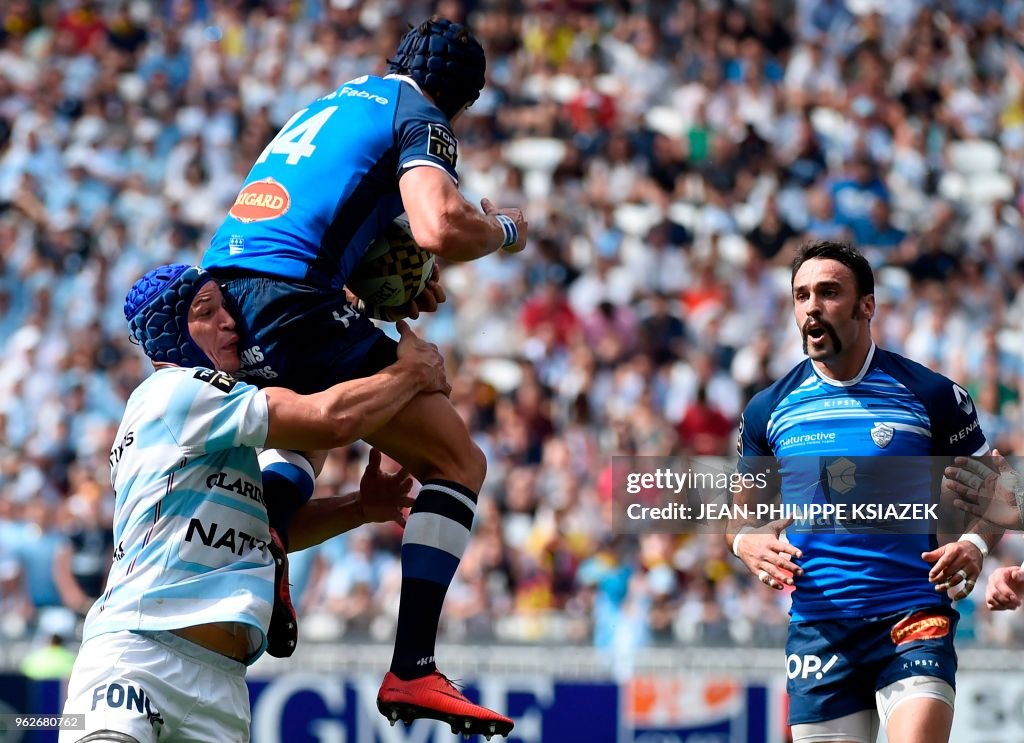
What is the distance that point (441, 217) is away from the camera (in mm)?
5492

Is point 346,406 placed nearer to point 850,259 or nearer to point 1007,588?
point 850,259

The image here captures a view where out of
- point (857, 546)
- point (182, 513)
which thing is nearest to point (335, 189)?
point (182, 513)

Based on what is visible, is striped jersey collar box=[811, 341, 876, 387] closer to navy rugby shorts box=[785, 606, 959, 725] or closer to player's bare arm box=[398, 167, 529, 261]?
navy rugby shorts box=[785, 606, 959, 725]

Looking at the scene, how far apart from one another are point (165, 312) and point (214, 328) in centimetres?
22

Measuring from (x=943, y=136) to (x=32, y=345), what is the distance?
984 centimetres

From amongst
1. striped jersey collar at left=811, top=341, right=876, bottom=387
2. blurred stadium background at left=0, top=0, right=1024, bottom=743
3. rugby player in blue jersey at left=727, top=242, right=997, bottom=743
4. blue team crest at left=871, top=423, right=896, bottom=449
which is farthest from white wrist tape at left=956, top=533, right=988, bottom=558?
blurred stadium background at left=0, top=0, right=1024, bottom=743

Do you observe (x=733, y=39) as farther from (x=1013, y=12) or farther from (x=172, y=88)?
(x=172, y=88)

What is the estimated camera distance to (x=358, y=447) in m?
14.2

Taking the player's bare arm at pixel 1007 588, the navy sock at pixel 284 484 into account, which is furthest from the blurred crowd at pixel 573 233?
the navy sock at pixel 284 484

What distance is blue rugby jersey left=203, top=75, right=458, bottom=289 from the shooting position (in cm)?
568

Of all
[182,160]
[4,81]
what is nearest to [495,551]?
[182,160]

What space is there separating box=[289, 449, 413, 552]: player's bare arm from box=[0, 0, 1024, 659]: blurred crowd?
5320 millimetres

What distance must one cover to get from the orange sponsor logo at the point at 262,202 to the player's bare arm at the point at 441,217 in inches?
17.6

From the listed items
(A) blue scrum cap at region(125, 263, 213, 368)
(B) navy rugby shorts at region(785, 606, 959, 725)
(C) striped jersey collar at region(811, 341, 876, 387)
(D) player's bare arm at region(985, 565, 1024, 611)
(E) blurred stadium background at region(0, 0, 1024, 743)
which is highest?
(E) blurred stadium background at region(0, 0, 1024, 743)
